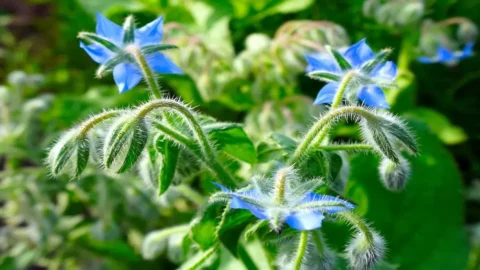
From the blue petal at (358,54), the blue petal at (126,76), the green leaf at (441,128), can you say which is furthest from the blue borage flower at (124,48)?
the green leaf at (441,128)

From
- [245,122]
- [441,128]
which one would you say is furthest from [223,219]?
[441,128]

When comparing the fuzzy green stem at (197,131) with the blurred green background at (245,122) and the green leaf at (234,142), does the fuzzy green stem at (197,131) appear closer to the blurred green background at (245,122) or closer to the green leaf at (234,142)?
the green leaf at (234,142)

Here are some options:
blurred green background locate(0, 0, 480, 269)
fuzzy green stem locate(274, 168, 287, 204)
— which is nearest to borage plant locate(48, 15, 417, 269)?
fuzzy green stem locate(274, 168, 287, 204)

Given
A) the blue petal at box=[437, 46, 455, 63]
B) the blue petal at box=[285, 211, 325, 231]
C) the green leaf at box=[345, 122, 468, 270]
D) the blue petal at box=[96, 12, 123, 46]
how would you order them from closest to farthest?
the blue petal at box=[285, 211, 325, 231]
the blue petal at box=[96, 12, 123, 46]
the green leaf at box=[345, 122, 468, 270]
the blue petal at box=[437, 46, 455, 63]

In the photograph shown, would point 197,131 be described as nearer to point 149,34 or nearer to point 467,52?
point 149,34

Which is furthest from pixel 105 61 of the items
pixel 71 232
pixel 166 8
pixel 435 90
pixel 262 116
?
pixel 435 90

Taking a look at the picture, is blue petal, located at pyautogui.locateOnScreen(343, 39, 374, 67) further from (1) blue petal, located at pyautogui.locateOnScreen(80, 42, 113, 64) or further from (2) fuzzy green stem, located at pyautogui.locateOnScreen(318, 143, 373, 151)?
(1) blue petal, located at pyautogui.locateOnScreen(80, 42, 113, 64)

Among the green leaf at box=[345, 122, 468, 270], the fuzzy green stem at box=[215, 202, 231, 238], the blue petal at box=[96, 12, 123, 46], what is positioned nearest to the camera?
the fuzzy green stem at box=[215, 202, 231, 238]

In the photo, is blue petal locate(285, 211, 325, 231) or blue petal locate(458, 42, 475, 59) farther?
blue petal locate(458, 42, 475, 59)
